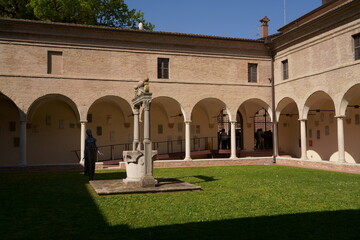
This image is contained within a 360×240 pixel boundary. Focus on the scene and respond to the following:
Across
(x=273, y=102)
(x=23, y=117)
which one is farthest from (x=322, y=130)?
(x=23, y=117)

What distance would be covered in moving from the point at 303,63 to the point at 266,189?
35.3 feet

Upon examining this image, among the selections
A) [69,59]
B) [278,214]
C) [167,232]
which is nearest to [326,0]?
[69,59]

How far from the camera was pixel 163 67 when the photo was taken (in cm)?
2111

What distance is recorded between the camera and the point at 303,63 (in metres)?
20.2

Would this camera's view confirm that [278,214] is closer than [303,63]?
Yes

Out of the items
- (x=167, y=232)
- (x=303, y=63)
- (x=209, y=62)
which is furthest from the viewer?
(x=209, y=62)

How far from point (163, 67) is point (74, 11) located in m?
10.3

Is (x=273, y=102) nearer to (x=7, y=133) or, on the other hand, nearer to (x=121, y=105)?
(x=121, y=105)

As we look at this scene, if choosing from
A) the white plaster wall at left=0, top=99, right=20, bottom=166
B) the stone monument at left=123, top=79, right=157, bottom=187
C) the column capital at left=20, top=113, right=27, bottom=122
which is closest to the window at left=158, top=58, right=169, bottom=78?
the column capital at left=20, top=113, right=27, bottom=122

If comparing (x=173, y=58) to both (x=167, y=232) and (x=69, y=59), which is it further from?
→ (x=167, y=232)

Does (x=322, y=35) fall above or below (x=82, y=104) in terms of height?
above

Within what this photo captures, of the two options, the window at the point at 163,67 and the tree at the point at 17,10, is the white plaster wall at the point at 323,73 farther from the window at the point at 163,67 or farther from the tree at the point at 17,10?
the tree at the point at 17,10

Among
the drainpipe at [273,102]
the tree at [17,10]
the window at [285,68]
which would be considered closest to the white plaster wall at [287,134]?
the drainpipe at [273,102]

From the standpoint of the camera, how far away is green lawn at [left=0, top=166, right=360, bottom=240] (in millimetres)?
6488
